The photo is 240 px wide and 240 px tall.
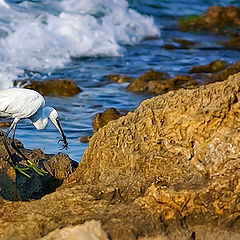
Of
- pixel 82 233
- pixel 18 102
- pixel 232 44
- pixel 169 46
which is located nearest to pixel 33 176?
pixel 18 102

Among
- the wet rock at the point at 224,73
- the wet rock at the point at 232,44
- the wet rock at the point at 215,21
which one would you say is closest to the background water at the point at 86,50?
the wet rock at the point at 232,44

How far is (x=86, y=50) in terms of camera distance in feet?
46.9

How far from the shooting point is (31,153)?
18.4ft

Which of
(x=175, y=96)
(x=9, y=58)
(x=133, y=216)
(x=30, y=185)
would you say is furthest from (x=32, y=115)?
(x=9, y=58)

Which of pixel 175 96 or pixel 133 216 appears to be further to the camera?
pixel 175 96

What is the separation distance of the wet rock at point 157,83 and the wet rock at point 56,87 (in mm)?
1001

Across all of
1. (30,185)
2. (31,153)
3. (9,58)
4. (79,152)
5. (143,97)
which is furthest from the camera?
(9,58)

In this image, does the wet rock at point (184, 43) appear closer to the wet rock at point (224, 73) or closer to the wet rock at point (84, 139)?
the wet rock at point (224, 73)

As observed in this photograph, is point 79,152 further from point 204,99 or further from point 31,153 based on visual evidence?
point 204,99

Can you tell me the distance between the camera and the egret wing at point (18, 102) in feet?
19.4

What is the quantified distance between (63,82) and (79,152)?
3728 mm

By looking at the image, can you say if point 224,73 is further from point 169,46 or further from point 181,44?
point 181,44

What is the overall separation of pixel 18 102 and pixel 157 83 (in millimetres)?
4950

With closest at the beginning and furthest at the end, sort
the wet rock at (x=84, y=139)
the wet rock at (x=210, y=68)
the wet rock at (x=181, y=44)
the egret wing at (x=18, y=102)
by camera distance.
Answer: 1. the egret wing at (x=18, y=102)
2. the wet rock at (x=84, y=139)
3. the wet rock at (x=210, y=68)
4. the wet rock at (x=181, y=44)
